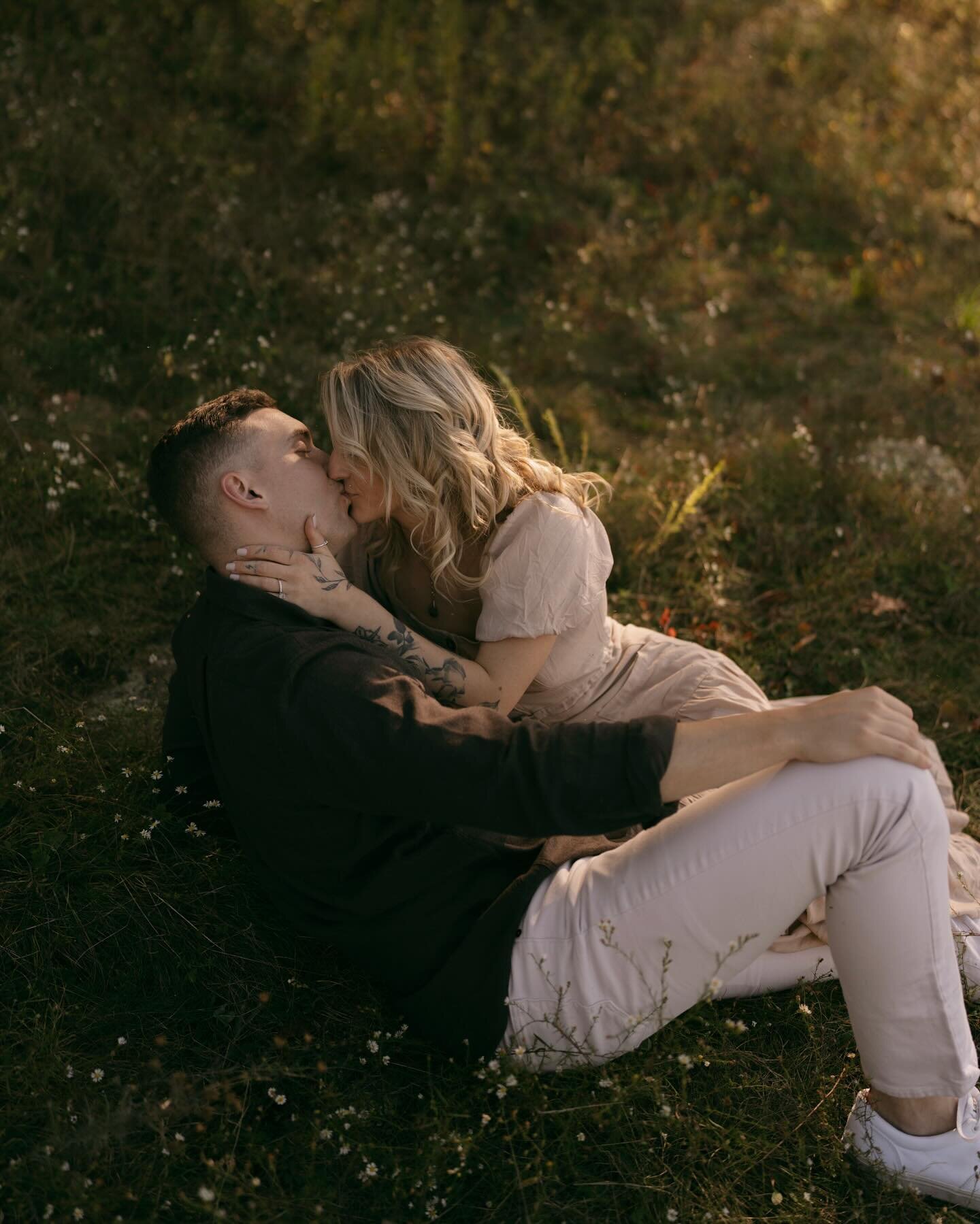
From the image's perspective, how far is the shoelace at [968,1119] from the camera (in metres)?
2.80

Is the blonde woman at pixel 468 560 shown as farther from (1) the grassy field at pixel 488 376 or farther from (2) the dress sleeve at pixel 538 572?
(1) the grassy field at pixel 488 376

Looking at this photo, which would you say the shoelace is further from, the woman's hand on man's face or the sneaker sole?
the woman's hand on man's face

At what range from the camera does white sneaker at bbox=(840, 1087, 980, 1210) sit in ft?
9.21

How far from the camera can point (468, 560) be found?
3.54m

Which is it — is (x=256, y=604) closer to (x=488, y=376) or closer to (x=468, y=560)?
(x=468, y=560)

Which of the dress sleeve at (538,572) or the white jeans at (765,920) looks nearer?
the white jeans at (765,920)

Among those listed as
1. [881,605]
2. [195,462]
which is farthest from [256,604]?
[881,605]

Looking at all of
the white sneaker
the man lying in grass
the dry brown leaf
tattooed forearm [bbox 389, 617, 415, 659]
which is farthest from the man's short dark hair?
the dry brown leaf

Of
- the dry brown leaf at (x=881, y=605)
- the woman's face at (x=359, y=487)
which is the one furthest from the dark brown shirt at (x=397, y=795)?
the dry brown leaf at (x=881, y=605)

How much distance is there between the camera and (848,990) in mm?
2871

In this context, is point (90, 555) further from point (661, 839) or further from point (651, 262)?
point (651, 262)

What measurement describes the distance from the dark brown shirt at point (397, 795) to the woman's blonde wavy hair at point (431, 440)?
50 cm

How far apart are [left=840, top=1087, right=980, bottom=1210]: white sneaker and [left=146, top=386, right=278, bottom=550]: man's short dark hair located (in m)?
2.34

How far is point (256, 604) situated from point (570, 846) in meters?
1.06
